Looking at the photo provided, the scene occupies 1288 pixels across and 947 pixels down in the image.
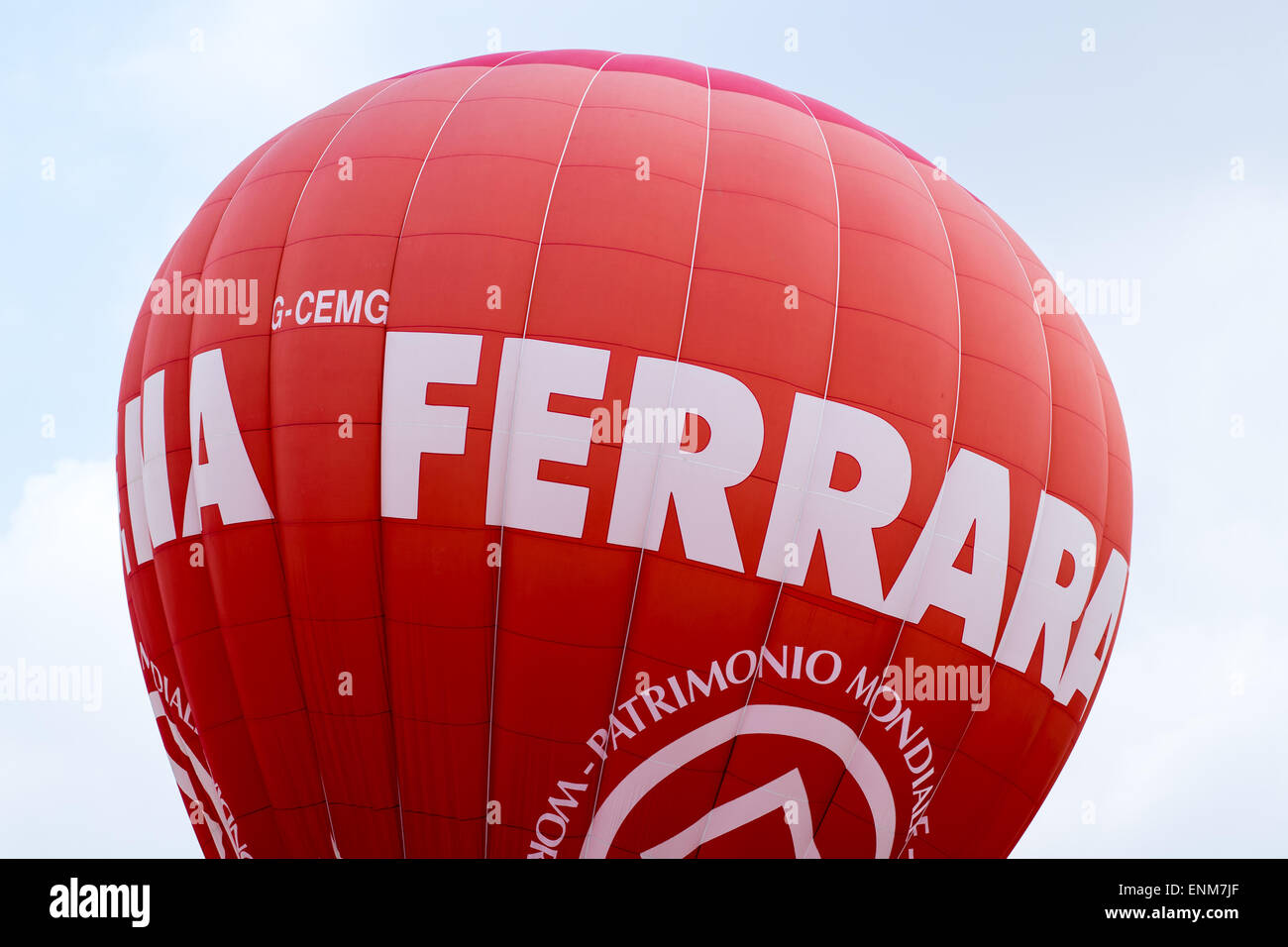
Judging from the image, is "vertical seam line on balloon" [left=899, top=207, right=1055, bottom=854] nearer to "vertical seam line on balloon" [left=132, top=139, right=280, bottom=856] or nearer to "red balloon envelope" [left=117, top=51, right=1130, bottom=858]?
"red balloon envelope" [left=117, top=51, right=1130, bottom=858]

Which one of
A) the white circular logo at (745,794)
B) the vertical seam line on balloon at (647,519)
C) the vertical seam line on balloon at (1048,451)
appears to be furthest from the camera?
the vertical seam line on balloon at (1048,451)

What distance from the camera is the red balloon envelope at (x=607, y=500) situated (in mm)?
8633

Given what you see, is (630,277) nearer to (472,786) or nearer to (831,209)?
(831,209)

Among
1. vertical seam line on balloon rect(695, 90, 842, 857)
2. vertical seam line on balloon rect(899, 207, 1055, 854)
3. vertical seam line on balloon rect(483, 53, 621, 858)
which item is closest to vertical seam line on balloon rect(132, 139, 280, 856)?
vertical seam line on balloon rect(483, 53, 621, 858)

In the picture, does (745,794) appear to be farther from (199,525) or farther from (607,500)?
(199,525)

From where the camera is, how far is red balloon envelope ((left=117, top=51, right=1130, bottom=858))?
8.63m

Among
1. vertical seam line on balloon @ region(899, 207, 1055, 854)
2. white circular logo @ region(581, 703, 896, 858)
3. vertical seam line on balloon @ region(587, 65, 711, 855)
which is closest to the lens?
vertical seam line on balloon @ region(587, 65, 711, 855)

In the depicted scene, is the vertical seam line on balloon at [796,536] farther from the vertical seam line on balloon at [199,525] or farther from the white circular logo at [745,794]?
the vertical seam line on balloon at [199,525]

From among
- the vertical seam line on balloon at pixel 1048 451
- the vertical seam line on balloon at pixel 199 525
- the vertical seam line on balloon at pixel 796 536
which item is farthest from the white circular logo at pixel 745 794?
the vertical seam line on balloon at pixel 199 525

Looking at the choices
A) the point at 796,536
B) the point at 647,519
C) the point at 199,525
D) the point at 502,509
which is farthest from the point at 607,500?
the point at 199,525

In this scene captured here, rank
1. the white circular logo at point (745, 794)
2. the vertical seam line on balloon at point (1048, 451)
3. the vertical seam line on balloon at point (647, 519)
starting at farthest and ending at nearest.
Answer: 1. the vertical seam line on balloon at point (1048, 451)
2. the white circular logo at point (745, 794)
3. the vertical seam line on balloon at point (647, 519)

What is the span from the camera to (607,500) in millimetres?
8578
